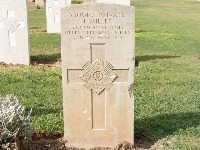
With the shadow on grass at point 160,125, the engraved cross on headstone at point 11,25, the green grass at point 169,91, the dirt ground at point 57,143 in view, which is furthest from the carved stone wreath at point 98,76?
the engraved cross on headstone at point 11,25

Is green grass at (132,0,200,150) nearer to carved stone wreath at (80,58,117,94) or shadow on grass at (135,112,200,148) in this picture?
shadow on grass at (135,112,200,148)

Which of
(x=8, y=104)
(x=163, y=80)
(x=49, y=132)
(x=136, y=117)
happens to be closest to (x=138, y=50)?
(x=163, y=80)

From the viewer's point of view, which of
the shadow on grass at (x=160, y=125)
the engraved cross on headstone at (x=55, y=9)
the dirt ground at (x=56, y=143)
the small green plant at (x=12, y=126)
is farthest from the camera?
the engraved cross on headstone at (x=55, y=9)

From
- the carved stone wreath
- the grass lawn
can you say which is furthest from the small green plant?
the grass lawn

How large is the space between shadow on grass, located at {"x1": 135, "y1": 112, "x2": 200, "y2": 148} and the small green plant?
170cm

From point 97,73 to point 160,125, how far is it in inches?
65.9

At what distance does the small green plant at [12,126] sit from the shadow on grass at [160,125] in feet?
5.57

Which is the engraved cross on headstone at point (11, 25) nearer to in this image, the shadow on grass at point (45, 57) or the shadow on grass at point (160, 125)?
the shadow on grass at point (45, 57)

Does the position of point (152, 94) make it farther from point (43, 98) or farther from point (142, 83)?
point (43, 98)

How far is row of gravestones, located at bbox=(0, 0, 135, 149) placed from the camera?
5895 mm

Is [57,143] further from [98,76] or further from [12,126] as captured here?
[98,76]

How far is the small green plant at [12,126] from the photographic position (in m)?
5.26

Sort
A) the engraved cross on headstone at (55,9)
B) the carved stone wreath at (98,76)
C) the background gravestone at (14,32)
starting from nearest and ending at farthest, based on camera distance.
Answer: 1. the carved stone wreath at (98,76)
2. the background gravestone at (14,32)
3. the engraved cross on headstone at (55,9)

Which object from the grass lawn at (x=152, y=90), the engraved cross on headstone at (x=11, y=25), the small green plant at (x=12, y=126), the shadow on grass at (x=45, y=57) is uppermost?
the engraved cross on headstone at (x=11, y=25)
